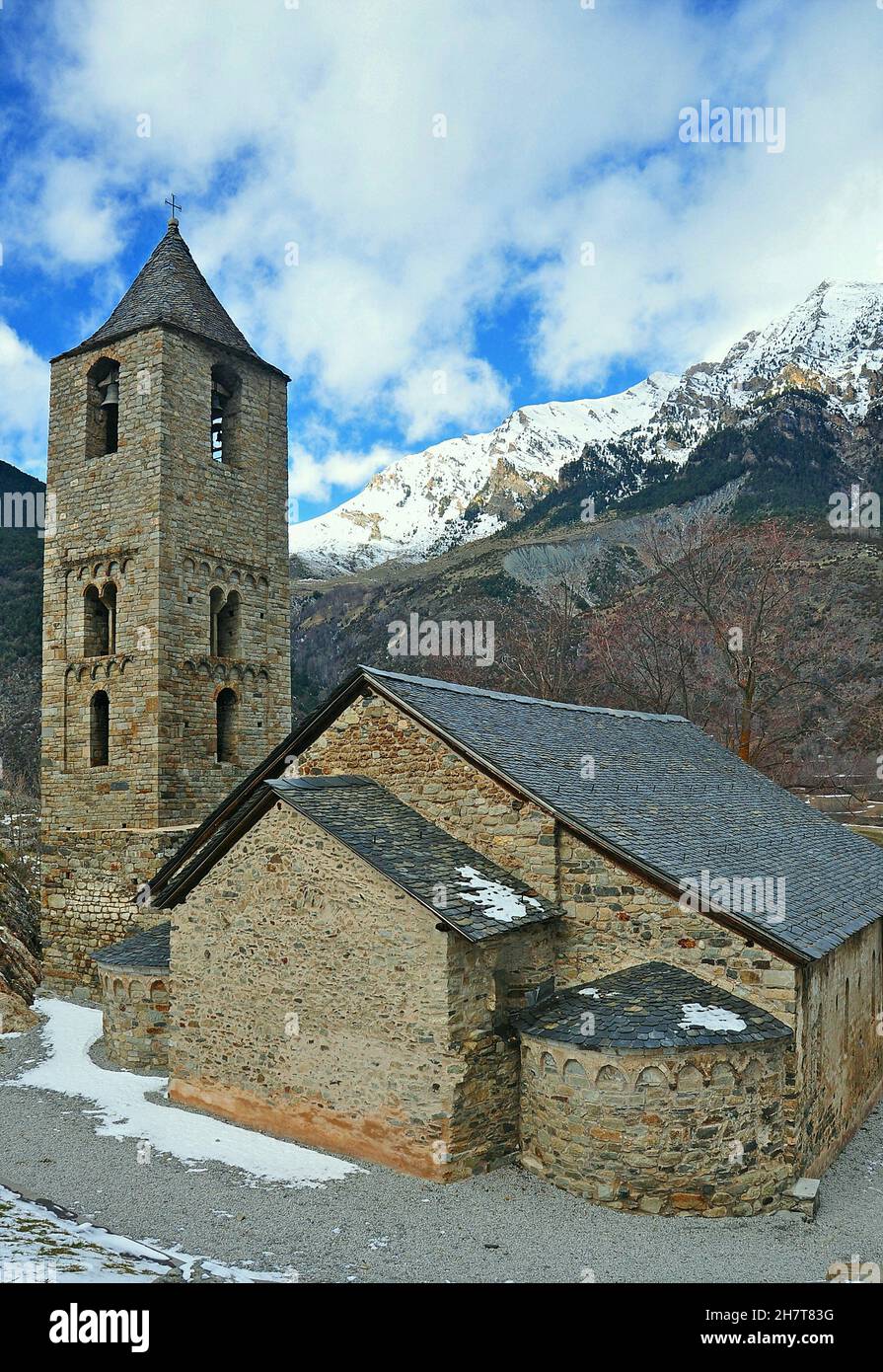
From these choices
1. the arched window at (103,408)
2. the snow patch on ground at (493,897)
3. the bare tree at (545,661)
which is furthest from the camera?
the bare tree at (545,661)

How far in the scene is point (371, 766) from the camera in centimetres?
1124

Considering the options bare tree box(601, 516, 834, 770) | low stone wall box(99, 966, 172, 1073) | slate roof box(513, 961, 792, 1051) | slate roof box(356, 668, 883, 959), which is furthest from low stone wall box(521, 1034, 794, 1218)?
bare tree box(601, 516, 834, 770)

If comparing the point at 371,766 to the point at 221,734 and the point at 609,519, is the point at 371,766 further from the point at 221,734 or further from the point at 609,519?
the point at 609,519

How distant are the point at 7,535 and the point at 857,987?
158ft

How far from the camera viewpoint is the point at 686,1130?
8008 millimetres

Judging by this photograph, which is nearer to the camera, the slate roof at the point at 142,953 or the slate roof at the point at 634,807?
the slate roof at the point at 634,807

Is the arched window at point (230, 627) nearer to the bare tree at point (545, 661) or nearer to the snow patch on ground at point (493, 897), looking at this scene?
the snow patch on ground at point (493, 897)

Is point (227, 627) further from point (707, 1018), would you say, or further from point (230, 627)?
point (707, 1018)

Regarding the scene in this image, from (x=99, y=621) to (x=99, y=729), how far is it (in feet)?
7.53

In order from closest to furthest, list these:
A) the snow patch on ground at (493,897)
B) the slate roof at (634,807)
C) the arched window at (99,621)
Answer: the snow patch on ground at (493,897)
the slate roof at (634,807)
the arched window at (99,621)

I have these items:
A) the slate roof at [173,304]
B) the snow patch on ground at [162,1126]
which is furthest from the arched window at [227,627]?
the snow patch on ground at [162,1126]

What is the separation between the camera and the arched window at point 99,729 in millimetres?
18328

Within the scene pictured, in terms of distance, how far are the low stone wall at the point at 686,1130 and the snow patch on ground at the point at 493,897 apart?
1.50 metres
